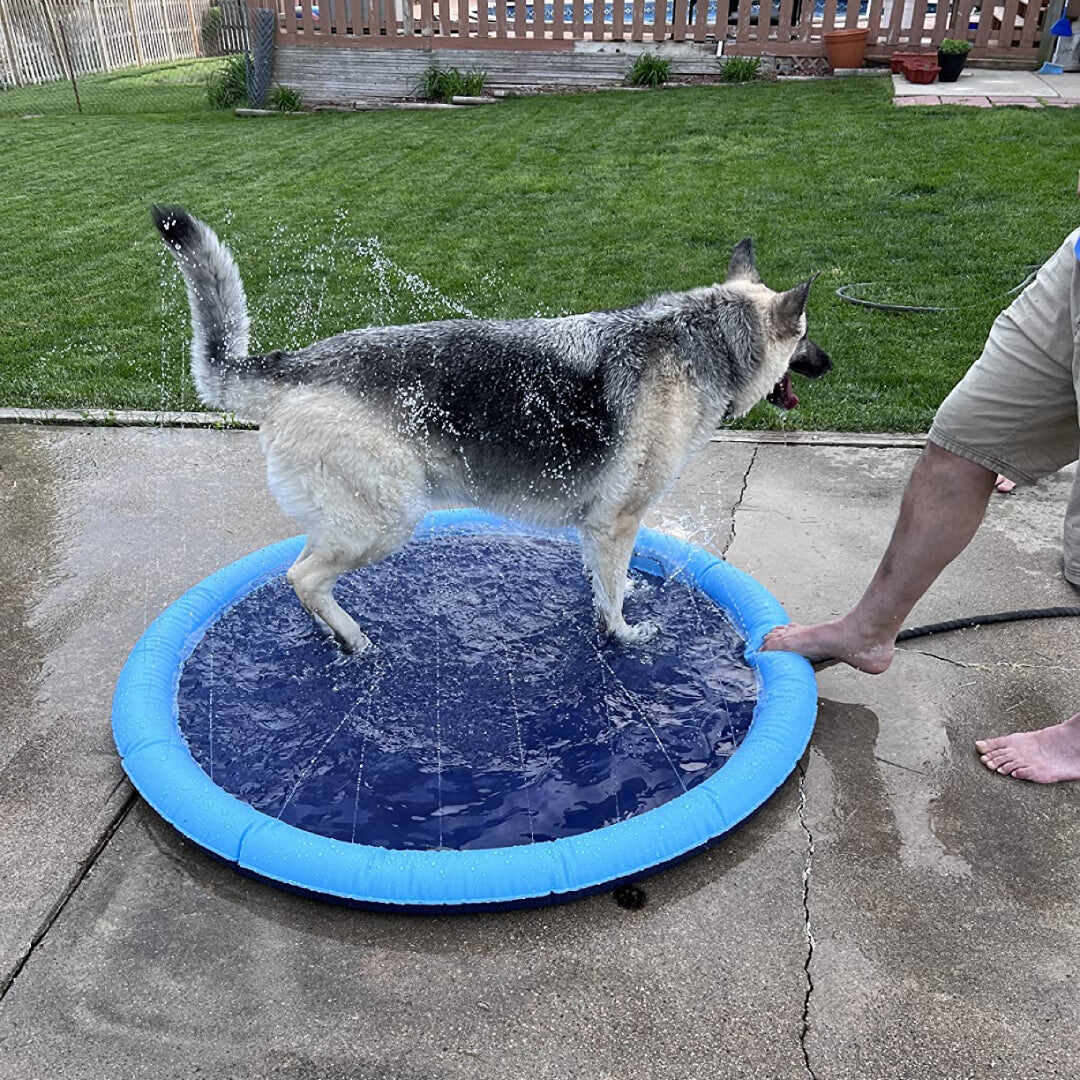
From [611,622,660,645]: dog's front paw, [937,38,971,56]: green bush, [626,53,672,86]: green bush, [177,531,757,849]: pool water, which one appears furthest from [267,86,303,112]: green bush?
[611,622,660,645]: dog's front paw

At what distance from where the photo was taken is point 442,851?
2805 millimetres

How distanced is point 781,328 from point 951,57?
1334 centimetres

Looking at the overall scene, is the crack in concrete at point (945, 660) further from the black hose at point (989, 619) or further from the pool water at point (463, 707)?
the pool water at point (463, 707)

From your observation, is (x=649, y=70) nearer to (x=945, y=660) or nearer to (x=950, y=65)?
(x=950, y=65)

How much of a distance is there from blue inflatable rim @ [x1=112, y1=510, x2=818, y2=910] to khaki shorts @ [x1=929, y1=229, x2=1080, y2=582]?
3.35 ft

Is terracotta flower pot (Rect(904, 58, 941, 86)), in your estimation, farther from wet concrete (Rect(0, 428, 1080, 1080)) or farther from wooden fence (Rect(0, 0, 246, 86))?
wet concrete (Rect(0, 428, 1080, 1080))

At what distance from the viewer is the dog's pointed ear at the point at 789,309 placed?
3.51m

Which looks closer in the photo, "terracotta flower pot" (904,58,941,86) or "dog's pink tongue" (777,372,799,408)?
"dog's pink tongue" (777,372,799,408)

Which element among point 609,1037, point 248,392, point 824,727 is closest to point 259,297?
point 248,392

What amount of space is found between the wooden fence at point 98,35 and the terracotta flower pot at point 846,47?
10900 millimetres

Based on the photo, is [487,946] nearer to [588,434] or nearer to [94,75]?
[588,434]

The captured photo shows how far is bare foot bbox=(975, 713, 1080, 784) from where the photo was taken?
3154 mm

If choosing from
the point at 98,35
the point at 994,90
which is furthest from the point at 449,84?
the point at 98,35

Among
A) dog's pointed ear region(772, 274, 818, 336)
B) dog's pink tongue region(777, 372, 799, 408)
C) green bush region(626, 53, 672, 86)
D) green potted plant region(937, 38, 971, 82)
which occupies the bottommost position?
green bush region(626, 53, 672, 86)
